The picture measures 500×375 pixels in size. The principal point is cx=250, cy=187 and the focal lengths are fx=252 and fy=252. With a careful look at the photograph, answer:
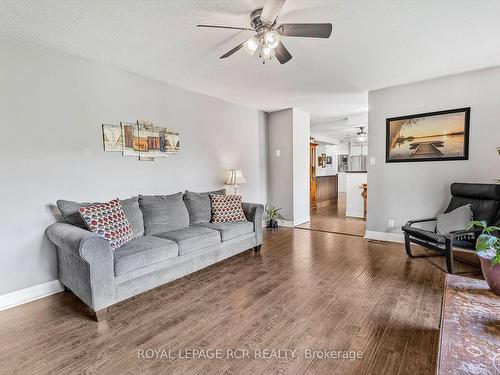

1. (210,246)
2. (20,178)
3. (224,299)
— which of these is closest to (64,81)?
(20,178)

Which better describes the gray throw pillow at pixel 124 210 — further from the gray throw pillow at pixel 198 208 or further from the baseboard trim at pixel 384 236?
the baseboard trim at pixel 384 236

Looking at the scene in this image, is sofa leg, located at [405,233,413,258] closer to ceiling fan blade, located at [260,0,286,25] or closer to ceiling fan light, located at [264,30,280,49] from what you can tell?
ceiling fan light, located at [264,30,280,49]

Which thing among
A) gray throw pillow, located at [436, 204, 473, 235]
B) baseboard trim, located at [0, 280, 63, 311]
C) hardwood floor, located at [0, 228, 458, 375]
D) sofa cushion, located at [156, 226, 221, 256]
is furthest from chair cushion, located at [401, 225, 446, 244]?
baseboard trim, located at [0, 280, 63, 311]

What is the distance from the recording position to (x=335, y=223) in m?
5.50

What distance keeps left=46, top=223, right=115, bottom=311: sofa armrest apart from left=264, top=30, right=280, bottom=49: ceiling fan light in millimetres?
2096

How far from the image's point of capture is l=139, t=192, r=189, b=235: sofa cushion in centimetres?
299

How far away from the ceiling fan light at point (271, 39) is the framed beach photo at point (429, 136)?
2.80 metres

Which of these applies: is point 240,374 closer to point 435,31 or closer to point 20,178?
point 20,178

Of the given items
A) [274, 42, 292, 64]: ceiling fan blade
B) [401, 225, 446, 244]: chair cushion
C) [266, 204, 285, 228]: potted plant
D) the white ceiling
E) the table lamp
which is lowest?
[266, 204, 285, 228]: potted plant

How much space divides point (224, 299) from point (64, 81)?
2804 mm

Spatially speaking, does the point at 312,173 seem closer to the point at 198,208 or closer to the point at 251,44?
the point at 198,208

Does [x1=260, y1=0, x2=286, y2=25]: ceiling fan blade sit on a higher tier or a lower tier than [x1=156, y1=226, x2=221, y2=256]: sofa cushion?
higher

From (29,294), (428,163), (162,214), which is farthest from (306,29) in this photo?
(29,294)

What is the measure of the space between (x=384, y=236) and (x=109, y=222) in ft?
13.1
